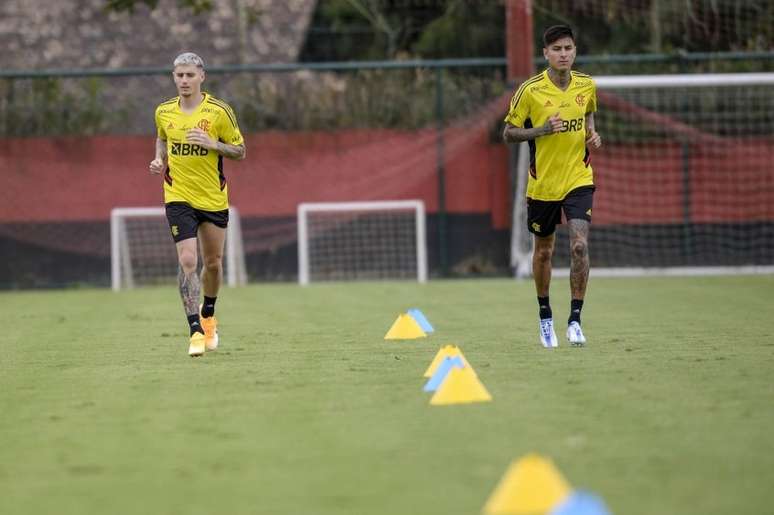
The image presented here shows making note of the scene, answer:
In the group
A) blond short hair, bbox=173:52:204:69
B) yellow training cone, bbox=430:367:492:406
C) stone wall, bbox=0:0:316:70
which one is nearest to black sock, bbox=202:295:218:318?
blond short hair, bbox=173:52:204:69

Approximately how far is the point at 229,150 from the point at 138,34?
1754 cm

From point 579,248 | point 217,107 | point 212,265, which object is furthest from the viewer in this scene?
point 212,265

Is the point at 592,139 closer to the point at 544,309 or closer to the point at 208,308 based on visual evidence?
the point at 544,309

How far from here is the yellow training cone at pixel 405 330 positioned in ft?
34.7

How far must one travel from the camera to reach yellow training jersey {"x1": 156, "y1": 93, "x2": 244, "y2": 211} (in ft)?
32.3

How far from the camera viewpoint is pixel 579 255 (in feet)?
31.6

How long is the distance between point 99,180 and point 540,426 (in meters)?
14.1

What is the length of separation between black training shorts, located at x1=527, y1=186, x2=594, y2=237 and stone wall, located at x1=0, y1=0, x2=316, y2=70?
16.5 meters

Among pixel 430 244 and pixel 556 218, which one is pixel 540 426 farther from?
pixel 430 244

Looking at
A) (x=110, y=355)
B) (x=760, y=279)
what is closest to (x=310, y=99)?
(x=760, y=279)

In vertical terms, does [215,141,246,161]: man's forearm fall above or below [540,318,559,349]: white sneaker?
above

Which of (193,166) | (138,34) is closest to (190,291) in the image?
(193,166)

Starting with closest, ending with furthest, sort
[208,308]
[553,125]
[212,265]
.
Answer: [553,125] < [208,308] < [212,265]

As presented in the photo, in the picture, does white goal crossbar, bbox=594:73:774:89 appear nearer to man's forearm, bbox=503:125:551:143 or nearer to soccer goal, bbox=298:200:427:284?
soccer goal, bbox=298:200:427:284
